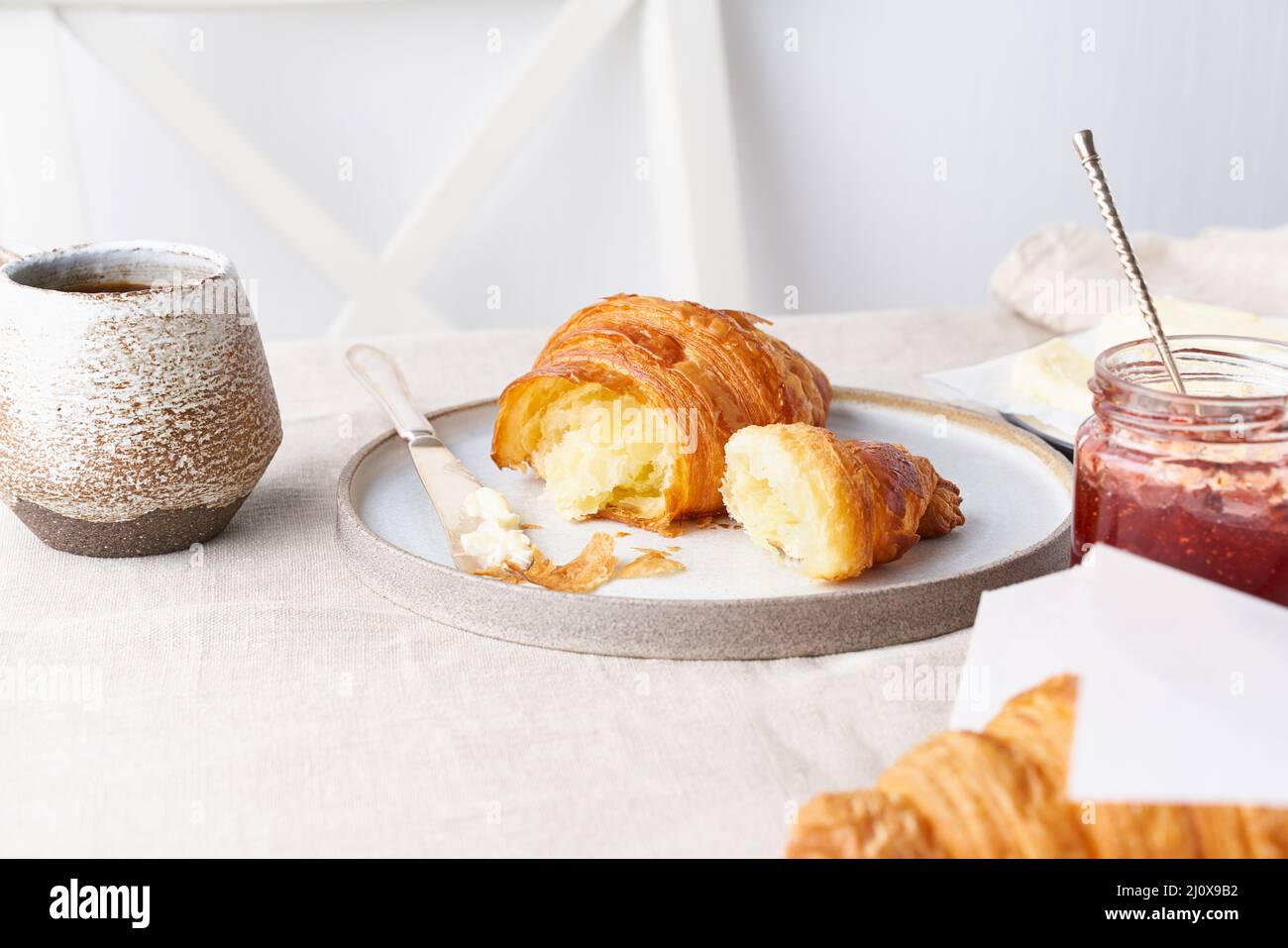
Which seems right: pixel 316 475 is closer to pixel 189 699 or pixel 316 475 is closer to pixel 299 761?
pixel 189 699

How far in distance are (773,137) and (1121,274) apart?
4.43 feet

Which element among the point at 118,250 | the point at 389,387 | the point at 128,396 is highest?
the point at 118,250

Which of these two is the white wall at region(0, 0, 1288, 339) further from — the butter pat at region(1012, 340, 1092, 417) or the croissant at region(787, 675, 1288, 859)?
the croissant at region(787, 675, 1288, 859)

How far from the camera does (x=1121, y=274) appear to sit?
235cm

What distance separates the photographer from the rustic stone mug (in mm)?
1268

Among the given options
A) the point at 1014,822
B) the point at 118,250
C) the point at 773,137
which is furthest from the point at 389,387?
the point at 773,137

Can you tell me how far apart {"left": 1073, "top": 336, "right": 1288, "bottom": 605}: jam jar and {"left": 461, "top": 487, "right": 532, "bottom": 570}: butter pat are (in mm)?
550

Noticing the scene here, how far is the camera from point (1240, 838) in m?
0.79

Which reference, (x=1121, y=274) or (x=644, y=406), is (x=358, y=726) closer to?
(x=644, y=406)

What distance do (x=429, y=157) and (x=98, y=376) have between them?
2340 mm

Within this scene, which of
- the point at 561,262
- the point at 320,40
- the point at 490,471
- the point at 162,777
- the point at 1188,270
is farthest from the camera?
the point at 561,262

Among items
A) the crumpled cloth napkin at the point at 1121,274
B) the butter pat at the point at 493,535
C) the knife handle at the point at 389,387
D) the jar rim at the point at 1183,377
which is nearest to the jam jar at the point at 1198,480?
the jar rim at the point at 1183,377

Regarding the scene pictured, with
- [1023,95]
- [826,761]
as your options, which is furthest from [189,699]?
[1023,95]

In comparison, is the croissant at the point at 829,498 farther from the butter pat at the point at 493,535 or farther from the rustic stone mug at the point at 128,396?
the rustic stone mug at the point at 128,396
